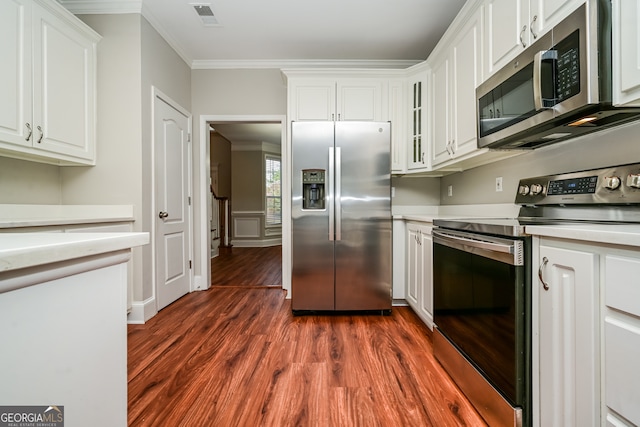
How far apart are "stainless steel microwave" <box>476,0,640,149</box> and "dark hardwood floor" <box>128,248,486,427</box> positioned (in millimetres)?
1411

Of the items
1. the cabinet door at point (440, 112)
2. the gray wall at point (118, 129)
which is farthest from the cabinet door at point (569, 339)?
the gray wall at point (118, 129)

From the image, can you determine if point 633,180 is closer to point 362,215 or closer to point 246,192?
point 362,215

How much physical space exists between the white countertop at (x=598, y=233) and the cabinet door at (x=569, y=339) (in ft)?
0.18

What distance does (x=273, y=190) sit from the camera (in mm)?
7340

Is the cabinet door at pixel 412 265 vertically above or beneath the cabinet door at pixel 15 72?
beneath

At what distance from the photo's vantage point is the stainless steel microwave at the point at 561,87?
109cm

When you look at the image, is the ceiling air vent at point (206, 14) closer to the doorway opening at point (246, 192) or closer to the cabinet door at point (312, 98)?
the cabinet door at point (312, 98)

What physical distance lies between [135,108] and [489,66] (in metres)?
2.69

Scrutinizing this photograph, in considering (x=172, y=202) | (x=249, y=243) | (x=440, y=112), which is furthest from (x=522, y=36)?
(x=249, y=243)

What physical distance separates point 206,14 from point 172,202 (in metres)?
1.77

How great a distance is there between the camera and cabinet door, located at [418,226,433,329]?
7.27 ft

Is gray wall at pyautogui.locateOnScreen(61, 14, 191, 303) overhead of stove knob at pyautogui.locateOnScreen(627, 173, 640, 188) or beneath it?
overhead


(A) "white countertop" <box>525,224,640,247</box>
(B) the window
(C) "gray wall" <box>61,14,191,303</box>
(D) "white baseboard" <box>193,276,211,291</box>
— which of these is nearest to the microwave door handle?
(A) "white countertop" <box>525,224,640,247</box>

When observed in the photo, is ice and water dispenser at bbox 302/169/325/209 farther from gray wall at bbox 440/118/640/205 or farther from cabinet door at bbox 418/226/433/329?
gray wall at bbox 440/118/640/205
